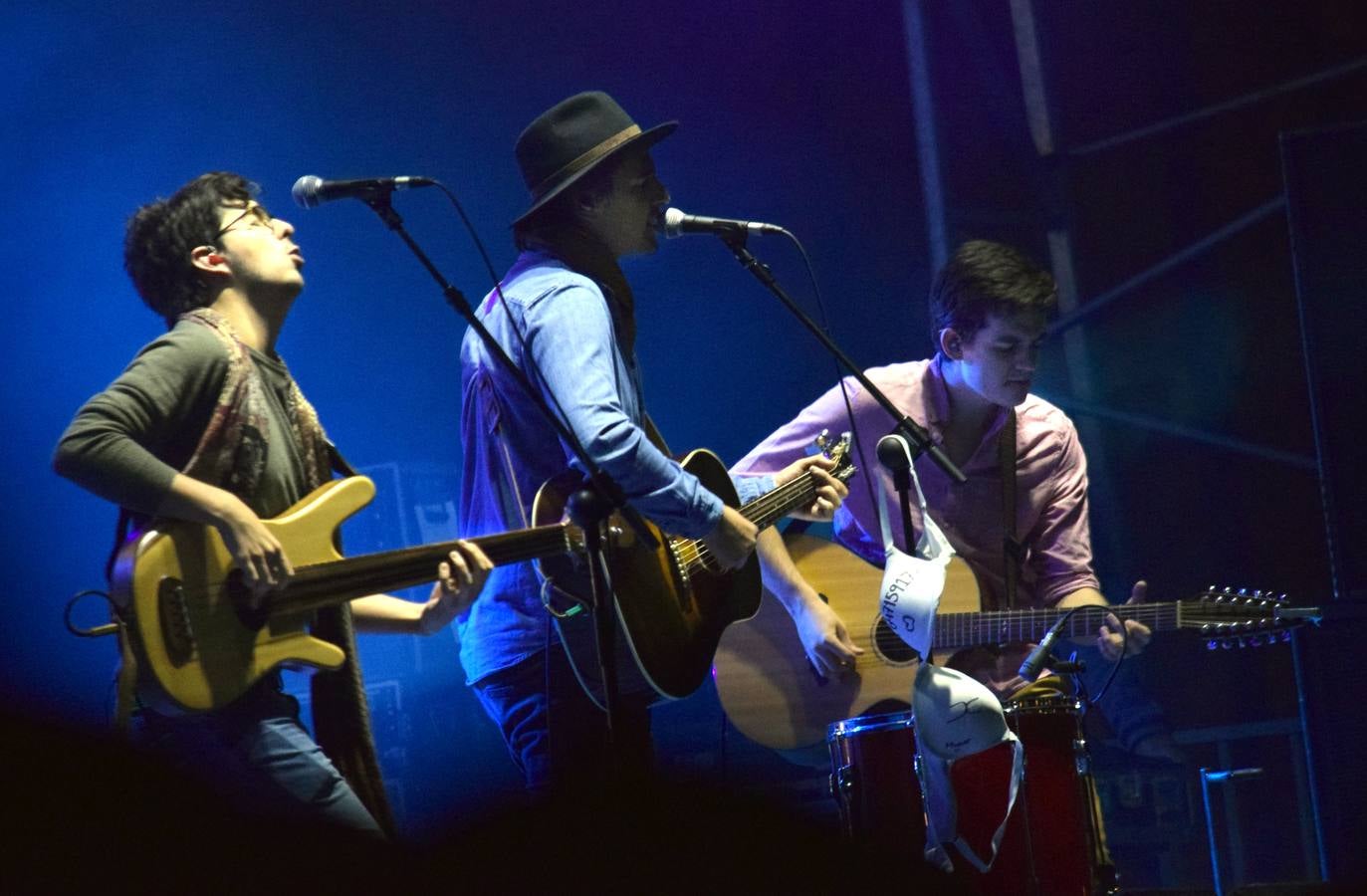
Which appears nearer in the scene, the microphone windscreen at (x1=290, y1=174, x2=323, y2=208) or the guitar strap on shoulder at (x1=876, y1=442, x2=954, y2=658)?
the microphone windscreen at (x1=290, y1=174, x2=323, y2=208)

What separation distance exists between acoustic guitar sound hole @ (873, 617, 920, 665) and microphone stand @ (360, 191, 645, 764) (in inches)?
59.4

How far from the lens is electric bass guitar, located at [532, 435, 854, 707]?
309cm

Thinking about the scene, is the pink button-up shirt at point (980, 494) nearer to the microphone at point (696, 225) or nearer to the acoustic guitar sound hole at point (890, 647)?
the acoustic guitar sound hole at point (890, 647)

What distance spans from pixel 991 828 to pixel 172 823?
2.20 meters

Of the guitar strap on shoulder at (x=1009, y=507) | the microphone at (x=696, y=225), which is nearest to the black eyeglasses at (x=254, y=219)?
the microphone at (x=696, y=225)


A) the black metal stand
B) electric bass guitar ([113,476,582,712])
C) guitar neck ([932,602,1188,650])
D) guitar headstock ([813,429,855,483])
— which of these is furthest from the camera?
guitar neck ([932,602,1188,650])

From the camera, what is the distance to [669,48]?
21.5 feet

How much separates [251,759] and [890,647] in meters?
2.24

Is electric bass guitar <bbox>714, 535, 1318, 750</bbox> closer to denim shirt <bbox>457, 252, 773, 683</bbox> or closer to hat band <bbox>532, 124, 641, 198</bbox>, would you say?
denim shirt <bbox>457, 252, 773, 683</bbox>

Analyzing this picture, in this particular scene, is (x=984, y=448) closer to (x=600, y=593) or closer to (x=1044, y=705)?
(x=1044, y=705)

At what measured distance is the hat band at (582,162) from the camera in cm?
353

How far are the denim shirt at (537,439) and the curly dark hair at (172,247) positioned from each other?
0.64 m

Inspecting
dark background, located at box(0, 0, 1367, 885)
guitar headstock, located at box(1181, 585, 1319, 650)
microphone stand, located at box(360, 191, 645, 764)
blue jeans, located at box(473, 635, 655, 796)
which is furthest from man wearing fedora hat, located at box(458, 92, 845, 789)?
dark background, located at box(0, 0, 1367, 885)

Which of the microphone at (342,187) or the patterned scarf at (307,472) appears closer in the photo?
the patterned scarf at (307,472)
